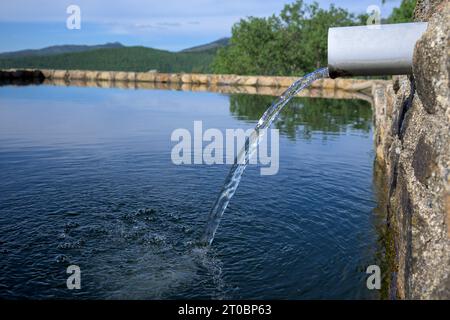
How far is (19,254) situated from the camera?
5.52 m

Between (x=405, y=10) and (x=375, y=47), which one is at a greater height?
(x=405, y=10)

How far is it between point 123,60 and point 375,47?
5615 inches

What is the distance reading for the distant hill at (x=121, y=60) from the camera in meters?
121

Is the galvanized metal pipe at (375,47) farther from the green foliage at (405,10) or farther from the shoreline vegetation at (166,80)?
the green foliage at (405,10)

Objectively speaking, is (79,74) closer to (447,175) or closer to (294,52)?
(294,52)

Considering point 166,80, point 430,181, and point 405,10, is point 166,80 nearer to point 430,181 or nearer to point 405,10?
point 405,10

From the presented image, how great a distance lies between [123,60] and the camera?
138875 mm

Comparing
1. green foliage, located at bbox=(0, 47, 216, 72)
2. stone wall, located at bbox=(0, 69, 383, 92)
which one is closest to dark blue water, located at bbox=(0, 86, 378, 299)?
stone wall, located at bbox=(0, 69, 383, 92)

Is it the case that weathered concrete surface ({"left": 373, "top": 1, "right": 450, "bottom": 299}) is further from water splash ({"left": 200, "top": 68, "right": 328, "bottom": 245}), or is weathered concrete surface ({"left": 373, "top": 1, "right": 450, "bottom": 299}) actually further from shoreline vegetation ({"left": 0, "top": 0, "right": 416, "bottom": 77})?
shoreline vegetation ({"left": 0, "top": 0, "right": 416, "bottom": 77})

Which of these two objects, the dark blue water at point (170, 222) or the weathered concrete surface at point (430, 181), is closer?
the weathered concrete surface at point (430, 181)

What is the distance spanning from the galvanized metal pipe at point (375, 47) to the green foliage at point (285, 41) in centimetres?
5350

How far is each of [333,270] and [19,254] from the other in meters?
4.01

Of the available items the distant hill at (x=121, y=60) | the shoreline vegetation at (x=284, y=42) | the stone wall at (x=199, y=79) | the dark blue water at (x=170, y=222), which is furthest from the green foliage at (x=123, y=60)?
the dark blue water at (x=170, y=222)

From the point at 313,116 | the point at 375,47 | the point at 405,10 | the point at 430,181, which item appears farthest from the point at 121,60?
the point at 430,181
